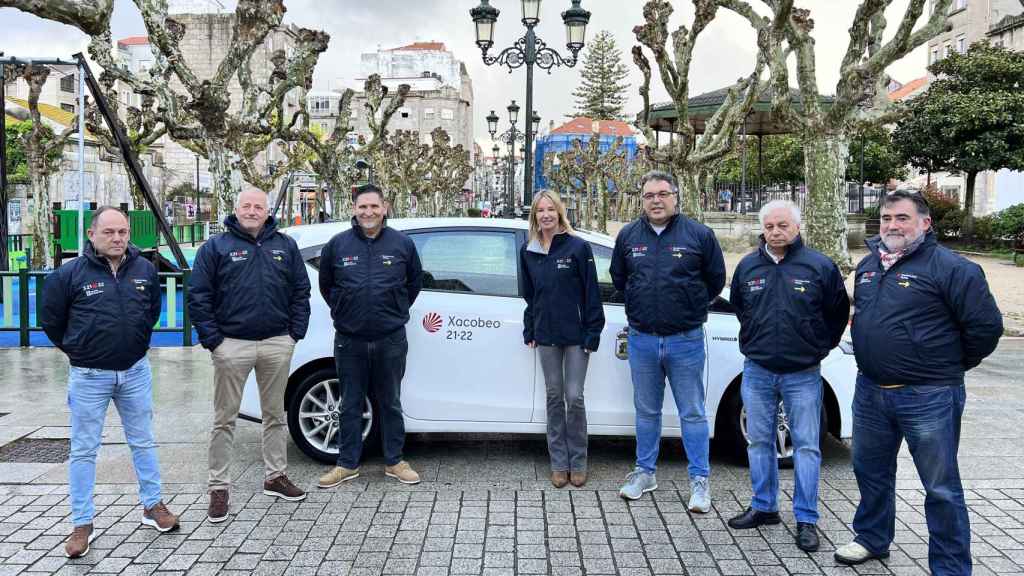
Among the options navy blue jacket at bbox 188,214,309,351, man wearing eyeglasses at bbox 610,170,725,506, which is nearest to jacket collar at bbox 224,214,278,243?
navy blue jacket at bbox 188,214,309,351

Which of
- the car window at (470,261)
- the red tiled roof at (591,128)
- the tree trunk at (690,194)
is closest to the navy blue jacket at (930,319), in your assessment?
the car window at (470,261)

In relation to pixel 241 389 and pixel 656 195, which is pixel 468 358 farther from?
pixel 656 195

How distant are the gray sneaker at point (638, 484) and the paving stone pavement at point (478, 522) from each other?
0.07 meters

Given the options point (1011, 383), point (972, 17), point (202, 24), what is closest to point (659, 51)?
point (1011, 383)

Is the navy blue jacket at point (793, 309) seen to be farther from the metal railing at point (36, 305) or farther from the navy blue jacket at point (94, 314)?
the metal railing at point (36, 305)

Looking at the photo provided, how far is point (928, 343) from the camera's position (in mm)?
3947

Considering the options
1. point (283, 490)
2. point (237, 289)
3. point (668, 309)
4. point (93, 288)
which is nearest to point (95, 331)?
point (93, 288)

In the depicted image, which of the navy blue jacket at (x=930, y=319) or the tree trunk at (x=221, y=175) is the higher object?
the tree trunk at (x=221, y=175)

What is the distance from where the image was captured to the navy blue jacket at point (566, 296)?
17.8 feet

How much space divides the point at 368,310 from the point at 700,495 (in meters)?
2.23

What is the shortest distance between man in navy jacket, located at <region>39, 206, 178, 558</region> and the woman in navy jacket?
2.23 m

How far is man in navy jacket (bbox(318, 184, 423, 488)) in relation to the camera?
5.38m

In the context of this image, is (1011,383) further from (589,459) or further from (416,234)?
(416,234)

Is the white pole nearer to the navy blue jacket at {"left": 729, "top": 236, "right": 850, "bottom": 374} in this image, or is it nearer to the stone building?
the navy blue jacket at {"left": 729, "top": 236, "right": 850, "bottom": 374}
